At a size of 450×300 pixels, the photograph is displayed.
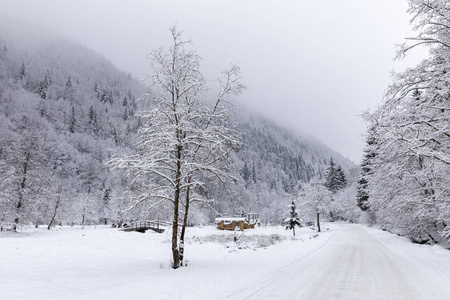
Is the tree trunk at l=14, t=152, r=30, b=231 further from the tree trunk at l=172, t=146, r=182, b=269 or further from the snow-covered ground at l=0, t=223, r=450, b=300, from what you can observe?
the tree trunk at l=172, t=146, r=182, b=269

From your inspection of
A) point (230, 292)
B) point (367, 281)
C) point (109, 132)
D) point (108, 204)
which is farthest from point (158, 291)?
point (109, 132)

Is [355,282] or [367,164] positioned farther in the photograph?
[367,164]

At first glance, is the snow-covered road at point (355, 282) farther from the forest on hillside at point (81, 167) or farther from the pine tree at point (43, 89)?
the pine tree at point (43, 89)

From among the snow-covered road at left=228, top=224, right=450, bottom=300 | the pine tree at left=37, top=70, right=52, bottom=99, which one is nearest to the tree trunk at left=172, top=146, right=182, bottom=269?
the snow-covered road at left=228, top=224, right=450, bottom=300

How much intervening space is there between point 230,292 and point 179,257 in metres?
4.80

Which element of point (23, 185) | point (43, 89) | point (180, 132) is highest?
point (43, 89)

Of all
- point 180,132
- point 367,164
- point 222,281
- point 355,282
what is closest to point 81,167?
point 367,164

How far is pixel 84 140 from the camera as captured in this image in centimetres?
12562

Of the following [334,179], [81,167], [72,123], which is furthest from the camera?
[72,123]

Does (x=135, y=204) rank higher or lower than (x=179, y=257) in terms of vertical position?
higher

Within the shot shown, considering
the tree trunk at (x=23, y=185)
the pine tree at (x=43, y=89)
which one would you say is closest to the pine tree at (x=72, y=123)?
the pine tree at (x=43, y=89)

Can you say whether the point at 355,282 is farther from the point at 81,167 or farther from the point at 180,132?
the point at 81,167

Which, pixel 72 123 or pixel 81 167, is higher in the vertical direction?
pixel 72 123

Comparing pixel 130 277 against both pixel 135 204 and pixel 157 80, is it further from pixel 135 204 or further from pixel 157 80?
pixel 157 80
